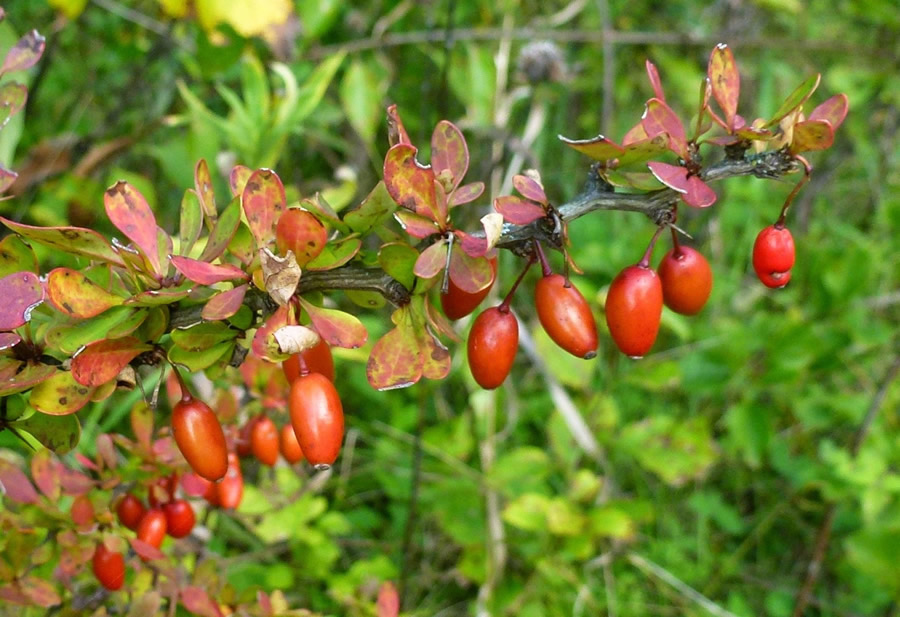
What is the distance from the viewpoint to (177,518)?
0.96 meters

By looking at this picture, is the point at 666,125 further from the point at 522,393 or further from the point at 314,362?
the point at 522,393

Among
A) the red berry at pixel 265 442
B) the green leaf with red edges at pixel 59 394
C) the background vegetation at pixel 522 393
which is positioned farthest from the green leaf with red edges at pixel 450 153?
the background vegetation at pixel 522 393

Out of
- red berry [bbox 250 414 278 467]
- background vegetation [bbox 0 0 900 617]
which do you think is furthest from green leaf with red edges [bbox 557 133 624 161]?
background vegetation [bbox 0 0 900 617]

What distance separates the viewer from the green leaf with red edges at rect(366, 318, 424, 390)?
0.61 metres

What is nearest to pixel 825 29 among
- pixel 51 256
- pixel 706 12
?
pixel 706 12

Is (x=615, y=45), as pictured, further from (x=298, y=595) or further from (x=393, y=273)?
(x=393, y=273)

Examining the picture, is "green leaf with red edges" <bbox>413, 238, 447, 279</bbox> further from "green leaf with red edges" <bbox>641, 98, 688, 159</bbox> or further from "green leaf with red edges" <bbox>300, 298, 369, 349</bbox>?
"green leaf with red edges" <bbox>641, 98, 688, 159</bbox>

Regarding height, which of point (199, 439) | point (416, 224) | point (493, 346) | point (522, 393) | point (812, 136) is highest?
point (812, 136)

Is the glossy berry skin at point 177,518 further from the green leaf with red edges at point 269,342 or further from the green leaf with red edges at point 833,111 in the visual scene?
the green leaf with red edges at point 833,111

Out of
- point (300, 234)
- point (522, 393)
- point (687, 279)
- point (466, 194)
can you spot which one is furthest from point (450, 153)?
point (522, 393)

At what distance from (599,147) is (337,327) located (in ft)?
0.79

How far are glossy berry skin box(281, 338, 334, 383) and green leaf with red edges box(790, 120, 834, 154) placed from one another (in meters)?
0.41

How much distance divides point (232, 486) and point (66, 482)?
7.7 inches

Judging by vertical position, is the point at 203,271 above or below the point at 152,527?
above
